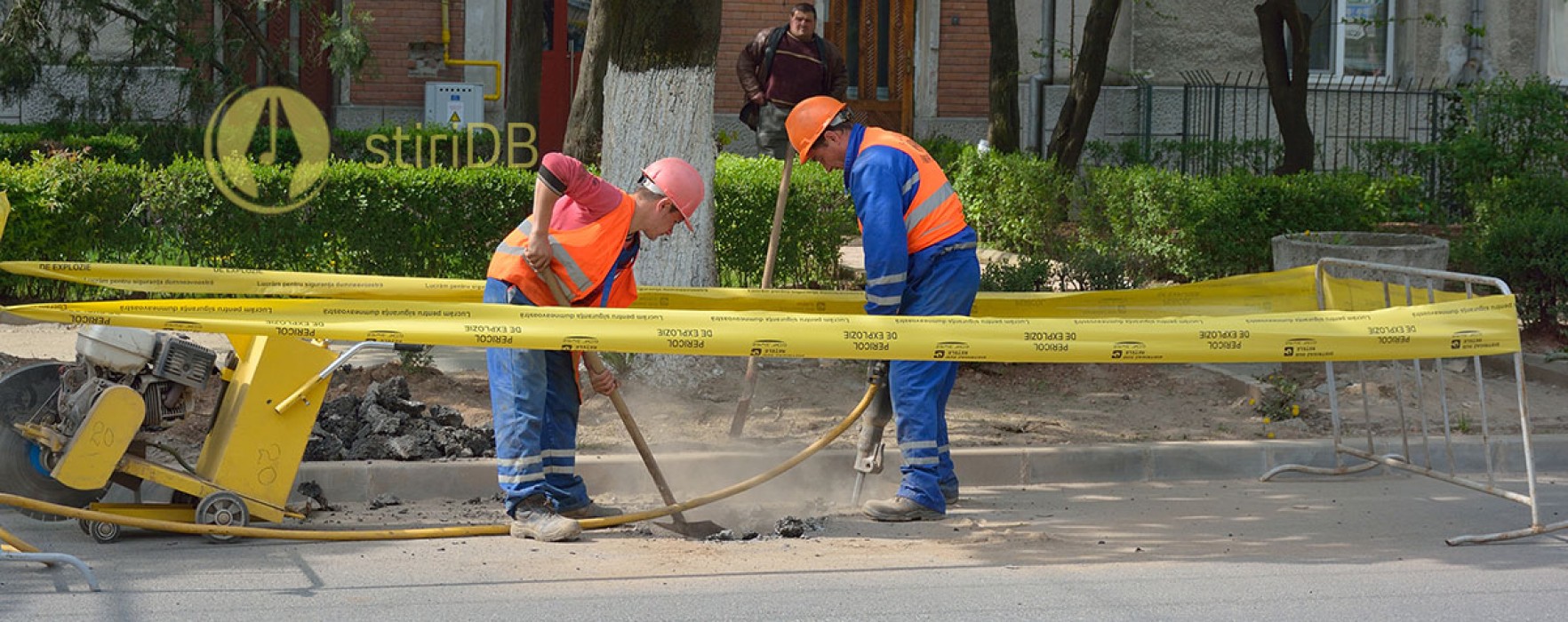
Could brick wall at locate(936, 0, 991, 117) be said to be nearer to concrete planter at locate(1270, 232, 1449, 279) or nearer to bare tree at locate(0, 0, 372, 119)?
bare tree at locate(0, 0, 372, 119)

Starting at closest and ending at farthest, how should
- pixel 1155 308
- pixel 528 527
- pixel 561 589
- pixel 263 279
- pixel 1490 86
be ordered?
1. pixel 561 589
2. pixel 528 527
3. pixel 263 279
4. pixel 1155 308
5. pixel 1490 86

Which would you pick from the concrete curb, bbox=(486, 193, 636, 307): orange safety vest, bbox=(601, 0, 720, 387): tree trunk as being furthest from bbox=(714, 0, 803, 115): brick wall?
bbox=(486, 193, 636, 307): orange safety vest

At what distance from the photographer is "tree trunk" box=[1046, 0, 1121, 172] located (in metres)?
14.4

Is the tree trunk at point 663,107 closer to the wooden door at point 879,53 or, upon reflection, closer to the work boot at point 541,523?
the work boot at point 541,523

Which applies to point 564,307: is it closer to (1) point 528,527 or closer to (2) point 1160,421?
(1) point 528,527

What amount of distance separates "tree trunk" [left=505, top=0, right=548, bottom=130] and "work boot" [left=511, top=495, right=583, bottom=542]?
9.31 m

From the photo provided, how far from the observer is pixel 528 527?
599 centimetres

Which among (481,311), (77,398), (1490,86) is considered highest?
(1490,86)

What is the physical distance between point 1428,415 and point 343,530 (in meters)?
5.40

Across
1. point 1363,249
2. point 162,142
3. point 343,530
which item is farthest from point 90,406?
point 162,142

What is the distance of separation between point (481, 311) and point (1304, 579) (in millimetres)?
2993

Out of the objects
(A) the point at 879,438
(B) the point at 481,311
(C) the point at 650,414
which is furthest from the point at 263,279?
(A) the point at 879,438

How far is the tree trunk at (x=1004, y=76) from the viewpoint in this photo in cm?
1498

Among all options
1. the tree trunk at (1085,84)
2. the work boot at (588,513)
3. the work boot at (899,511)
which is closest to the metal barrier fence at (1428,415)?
the work boot at (899,511)
